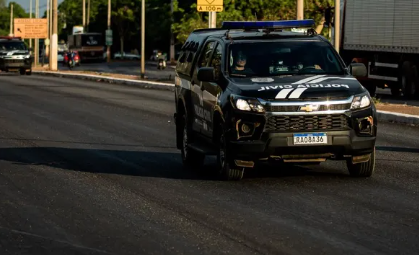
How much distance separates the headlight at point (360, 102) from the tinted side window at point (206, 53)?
2.53m

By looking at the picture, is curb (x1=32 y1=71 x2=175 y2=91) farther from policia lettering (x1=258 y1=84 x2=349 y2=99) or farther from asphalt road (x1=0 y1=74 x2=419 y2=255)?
policia lettering (x1=258 y1=84 x2=349 y2=99)

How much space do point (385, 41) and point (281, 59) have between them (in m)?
24.5

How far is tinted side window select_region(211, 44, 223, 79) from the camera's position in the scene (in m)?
14.6

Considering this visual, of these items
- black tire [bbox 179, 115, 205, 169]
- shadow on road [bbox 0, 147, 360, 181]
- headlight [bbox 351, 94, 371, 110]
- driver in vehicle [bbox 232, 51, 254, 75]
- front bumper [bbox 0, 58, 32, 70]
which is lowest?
front bumper [bbox 0, 58, 32, 70]

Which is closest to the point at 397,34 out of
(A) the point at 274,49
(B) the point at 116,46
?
(A) the point at 274,49

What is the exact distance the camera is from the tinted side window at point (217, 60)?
14.6 meters

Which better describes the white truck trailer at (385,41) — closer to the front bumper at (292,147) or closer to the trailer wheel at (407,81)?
the trailer wheel at (407,81)

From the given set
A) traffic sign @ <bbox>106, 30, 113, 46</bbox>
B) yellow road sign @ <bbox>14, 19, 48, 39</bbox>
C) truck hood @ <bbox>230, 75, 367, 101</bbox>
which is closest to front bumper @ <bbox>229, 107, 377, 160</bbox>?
truck hood @ <bbox>230, 75, 367, 101</bbox>

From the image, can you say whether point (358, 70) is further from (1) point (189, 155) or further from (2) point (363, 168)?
Answer: (1) point (189, 155)

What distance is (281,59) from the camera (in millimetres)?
14562

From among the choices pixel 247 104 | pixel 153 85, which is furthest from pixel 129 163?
pixel 153 85

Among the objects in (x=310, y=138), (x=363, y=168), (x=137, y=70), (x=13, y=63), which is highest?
(x=310, y=138)

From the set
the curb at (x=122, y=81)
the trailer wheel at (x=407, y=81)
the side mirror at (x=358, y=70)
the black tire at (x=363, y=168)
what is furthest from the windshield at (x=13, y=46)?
the black tire at (x=363, y=168)

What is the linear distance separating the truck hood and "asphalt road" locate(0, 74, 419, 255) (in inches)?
39.1
